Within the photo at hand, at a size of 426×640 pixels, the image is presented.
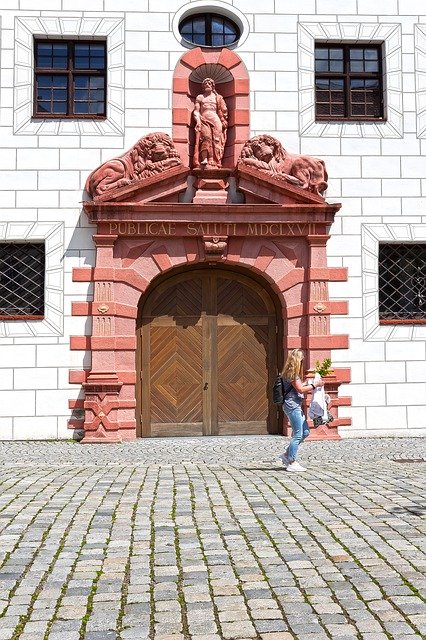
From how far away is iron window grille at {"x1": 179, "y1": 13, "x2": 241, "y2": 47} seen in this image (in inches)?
584

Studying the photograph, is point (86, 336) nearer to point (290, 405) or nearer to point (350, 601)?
point (290, 405)

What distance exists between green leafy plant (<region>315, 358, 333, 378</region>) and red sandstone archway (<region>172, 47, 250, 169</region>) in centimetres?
382

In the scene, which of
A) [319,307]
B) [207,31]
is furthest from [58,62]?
[319,307]

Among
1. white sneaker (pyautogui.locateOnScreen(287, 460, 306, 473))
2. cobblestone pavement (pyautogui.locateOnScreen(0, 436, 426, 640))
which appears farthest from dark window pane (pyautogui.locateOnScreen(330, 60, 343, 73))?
white sneaker (pyautogui.locateOnScreen(287, 460, 306, 473))

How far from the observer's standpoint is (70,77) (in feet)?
47.4

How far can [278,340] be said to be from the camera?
47.1ft

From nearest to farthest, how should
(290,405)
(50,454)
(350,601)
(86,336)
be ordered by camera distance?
(350,601) < (290,405) < (50,454) < (86,336)

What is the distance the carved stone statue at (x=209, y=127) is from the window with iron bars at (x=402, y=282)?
3393 millimetres

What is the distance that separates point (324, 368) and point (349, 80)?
5541mm

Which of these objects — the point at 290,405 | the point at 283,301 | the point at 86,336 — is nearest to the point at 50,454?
the point at 86,336

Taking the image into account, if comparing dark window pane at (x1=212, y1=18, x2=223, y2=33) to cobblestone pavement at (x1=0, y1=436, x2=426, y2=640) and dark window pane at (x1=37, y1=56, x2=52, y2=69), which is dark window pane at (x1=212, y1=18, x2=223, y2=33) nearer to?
dark window pane at (x1=37, y1=56, x2=52, y2=69)

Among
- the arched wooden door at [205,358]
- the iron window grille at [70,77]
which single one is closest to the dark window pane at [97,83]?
the iron window grille at [70,77]

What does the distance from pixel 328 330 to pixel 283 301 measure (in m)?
0.93

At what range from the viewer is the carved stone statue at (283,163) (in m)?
14.0
